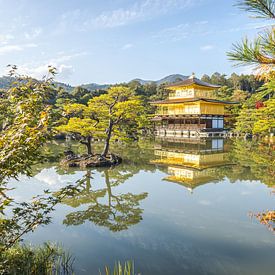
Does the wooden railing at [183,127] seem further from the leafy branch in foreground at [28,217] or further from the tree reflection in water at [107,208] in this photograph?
the leafy branch in foreground at [28,217]

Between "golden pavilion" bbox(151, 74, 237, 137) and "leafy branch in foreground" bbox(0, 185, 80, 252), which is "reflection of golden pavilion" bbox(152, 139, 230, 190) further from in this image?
"golden pavilion" bbox(151, 74, 237, 137)

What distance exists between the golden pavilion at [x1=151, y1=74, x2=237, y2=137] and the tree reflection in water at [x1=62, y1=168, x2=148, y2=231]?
18639mm

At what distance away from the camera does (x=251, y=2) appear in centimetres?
211

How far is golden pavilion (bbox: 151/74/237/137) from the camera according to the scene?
25312mm

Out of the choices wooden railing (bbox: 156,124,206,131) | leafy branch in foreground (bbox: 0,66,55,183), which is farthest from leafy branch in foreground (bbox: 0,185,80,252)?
wooden railing (bbox: 156,124,206,131)

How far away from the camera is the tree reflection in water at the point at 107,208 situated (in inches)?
203

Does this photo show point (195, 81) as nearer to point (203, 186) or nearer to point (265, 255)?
point (203, 186)

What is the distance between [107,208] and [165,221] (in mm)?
1434

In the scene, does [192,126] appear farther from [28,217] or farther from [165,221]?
[28,217]

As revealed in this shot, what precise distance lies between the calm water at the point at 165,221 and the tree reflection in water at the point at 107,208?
18 millimetres

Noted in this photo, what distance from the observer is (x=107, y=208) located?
19.6ft

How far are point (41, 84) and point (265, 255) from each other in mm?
3674

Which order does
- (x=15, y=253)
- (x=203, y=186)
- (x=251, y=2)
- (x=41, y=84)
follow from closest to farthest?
(x=251, y=2)
(x=41, y=84)
(x=15, y=253)
(x=203, y=186)

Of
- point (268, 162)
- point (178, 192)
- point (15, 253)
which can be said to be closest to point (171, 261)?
point (15, 253)
